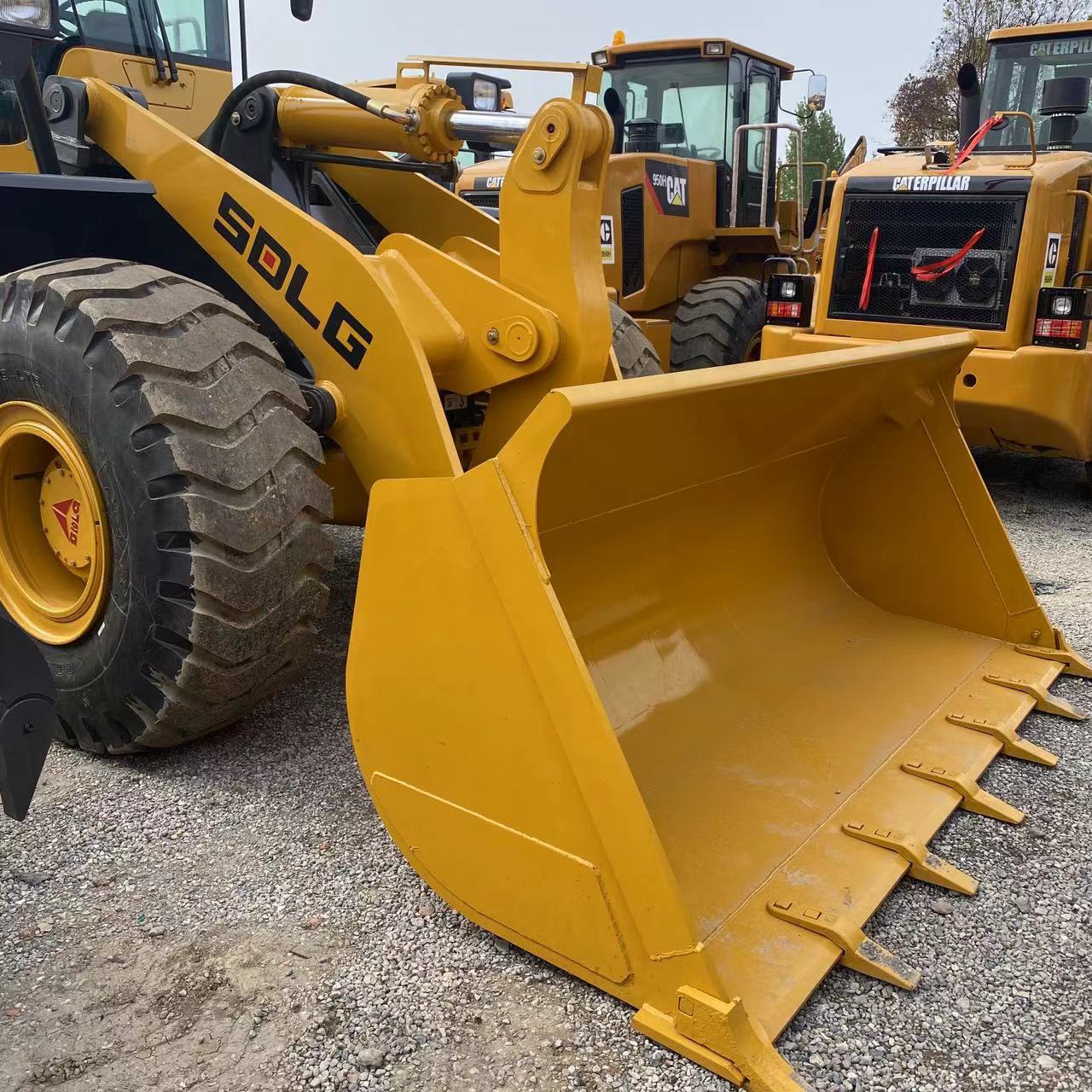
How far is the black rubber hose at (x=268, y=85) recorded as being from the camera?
334 centimetres

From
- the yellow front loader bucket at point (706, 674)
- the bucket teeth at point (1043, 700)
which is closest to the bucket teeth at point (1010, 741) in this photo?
the yellow front loader bucket at point (706, 674)

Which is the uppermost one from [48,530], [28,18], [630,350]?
[28,18]

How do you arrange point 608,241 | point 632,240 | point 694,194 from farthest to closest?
point 694,194
point 632,240
point 608,241

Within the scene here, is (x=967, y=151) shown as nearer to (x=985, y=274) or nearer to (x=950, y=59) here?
(x=985, y=274)

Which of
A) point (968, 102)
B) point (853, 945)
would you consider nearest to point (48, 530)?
point (853, 945)

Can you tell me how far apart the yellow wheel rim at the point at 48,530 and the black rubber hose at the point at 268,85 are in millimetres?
1392

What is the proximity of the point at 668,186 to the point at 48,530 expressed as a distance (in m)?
5.57

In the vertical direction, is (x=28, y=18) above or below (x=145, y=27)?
below

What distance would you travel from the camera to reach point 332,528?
17.1 ft

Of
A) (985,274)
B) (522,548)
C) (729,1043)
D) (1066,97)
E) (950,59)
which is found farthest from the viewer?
(950,59)

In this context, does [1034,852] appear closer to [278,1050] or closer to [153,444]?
[278,1050]

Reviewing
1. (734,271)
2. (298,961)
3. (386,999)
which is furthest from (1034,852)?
(734,271)

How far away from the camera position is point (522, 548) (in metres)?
1.94

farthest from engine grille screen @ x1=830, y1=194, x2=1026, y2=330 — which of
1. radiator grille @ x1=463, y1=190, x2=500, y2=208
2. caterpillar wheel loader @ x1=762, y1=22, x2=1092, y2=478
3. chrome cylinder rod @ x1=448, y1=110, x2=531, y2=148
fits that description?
chrome cylinder rod @ x1=448, y1=110, x2=531, y2=148
